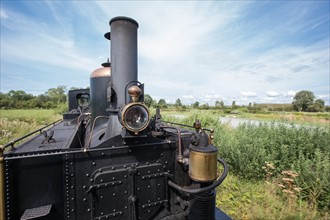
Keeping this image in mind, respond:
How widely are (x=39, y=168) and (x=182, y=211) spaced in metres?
2.11

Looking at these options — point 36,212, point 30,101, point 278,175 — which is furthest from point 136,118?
point 30,101

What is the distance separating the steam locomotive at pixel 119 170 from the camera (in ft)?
5.89

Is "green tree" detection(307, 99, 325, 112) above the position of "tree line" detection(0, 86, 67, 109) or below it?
below

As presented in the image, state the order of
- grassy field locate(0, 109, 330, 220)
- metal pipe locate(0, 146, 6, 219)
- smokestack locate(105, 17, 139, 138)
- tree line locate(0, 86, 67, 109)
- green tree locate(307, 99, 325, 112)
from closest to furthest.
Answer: metal pipe locate(0, 146, 6, 219), smokestack locate(105, 17, 139, 138), grassy field locate(0, 109, 330, 220), tree line locate(0, 86, 67, 109), green tree locate(307, 99, 325, 112)

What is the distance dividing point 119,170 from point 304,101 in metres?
75.1

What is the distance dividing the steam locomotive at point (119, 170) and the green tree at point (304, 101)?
68.2 m

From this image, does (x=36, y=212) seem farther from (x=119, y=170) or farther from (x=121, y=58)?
(x=121, y=58)

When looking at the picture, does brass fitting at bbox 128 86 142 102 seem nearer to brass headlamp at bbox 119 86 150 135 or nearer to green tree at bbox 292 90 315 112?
brass headlamp at bbox 119 86 150 135

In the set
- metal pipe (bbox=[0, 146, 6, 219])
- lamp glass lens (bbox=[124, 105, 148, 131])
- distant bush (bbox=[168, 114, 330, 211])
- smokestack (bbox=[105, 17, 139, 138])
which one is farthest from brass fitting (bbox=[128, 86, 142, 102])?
distant bush (bbox=[168, 114, 330, 211])

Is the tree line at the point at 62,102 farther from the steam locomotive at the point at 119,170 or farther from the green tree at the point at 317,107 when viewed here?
the steam locomotive at the point at 119,170

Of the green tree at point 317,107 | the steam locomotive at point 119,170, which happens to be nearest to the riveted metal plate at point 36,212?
the steam locomotive at point 119,170

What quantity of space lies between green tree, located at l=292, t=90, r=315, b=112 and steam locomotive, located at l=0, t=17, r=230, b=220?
224 feet

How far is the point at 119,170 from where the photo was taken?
224 centimetres

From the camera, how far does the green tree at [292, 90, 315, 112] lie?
56500mm
